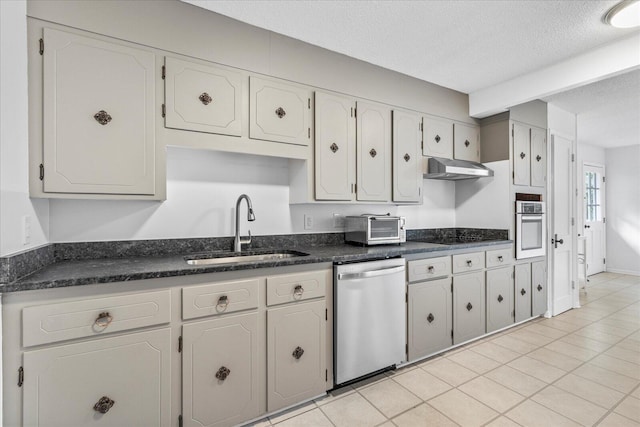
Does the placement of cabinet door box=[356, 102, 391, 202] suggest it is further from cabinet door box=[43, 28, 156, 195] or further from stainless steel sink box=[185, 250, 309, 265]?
cabinet door box=[43, 28, 156, 195]

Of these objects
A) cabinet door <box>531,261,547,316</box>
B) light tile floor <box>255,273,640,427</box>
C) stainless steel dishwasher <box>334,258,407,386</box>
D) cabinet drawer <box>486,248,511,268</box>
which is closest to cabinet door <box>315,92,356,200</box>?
stainless steel dishwasher <box>334,258,407,386</box>

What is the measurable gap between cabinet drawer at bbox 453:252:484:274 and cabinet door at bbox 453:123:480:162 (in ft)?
3.65

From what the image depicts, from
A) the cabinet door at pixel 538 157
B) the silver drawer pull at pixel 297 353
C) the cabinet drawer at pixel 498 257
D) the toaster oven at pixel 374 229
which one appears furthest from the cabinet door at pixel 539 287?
the silver drawer pull at pixel 297 353

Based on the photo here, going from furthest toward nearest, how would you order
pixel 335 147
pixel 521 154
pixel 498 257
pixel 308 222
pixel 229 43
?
pixel 521 154
pixel 498 257
pixel 308 222
pixel 335 147
pixel 229 43

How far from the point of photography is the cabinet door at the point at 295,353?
1862 millimetres

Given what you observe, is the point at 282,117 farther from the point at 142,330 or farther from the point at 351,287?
the point at 142,330

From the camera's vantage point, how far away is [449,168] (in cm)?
299

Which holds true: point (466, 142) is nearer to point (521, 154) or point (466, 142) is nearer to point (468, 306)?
point (521, 154)

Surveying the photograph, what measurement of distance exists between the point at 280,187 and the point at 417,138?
4.87 feet

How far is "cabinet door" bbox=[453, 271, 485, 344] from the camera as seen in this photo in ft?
9.25

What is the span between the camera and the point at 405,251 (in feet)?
7.95

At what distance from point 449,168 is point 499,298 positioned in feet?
4.92

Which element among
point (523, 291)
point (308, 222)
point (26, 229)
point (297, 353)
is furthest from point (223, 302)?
point (523, 291)

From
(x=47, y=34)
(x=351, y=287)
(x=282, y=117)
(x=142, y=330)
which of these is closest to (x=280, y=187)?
(x=282, y=117)
